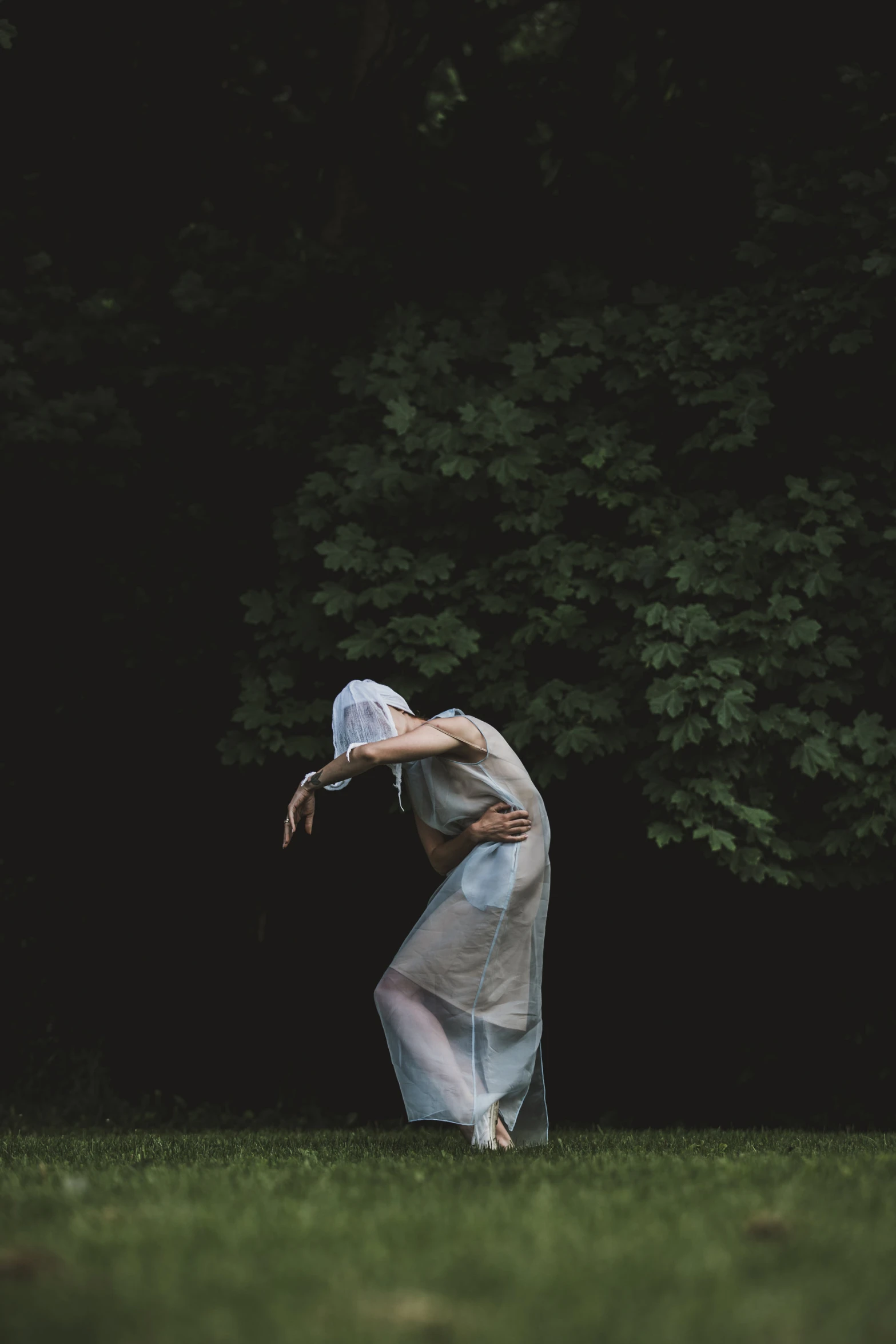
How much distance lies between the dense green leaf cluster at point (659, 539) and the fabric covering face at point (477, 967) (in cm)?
258

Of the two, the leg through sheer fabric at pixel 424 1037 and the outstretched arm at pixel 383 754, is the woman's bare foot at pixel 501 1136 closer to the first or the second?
the leg through sheer fabric at pixel 424 1037

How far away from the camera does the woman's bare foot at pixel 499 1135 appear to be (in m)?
5.84

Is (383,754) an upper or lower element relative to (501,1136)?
upper

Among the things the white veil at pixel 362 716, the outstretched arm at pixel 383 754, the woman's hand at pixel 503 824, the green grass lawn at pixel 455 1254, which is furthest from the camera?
the woman's hand at pixel 503 824

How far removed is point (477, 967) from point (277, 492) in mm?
5226

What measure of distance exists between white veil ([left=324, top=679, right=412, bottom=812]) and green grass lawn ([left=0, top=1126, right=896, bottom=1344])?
1734 mm

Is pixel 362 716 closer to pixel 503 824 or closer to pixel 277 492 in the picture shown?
pixel 503 824

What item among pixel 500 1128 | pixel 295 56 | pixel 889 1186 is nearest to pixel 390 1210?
pixel 889 1186

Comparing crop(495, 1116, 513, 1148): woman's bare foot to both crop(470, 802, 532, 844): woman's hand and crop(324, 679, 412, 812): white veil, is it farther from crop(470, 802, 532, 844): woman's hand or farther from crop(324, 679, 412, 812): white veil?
crop(324, 679, 412, 812): white veil

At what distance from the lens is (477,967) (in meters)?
6.00

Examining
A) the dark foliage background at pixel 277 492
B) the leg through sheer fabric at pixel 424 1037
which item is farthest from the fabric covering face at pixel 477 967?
the dark foliage background at pixel 277 492

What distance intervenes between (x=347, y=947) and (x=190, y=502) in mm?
3804

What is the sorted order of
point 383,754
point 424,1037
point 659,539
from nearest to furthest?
1. point 383,754
2. point 424,1037
3. point 659,539

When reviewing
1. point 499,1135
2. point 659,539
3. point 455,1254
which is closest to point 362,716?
point 499,1135
